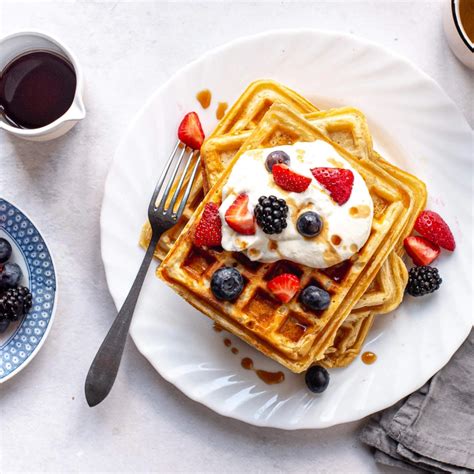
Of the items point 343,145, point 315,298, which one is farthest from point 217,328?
point 343,145

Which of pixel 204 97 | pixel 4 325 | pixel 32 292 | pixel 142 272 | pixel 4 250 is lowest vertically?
pixel 4 325

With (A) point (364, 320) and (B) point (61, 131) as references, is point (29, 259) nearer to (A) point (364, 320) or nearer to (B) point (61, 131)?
(B) point (61, 131)

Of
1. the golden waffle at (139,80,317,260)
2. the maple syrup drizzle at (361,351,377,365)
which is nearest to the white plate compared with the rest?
the maple syrup drizzle at (361,351,377,365)

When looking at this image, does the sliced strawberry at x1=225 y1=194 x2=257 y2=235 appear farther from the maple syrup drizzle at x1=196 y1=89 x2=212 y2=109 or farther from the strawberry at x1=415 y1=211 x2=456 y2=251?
the strawberry at x1=415 y1=211 x2=456 y2=251

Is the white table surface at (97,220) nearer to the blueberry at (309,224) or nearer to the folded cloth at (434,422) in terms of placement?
the folded cloth at (434,422)

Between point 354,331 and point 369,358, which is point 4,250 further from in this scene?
point 369,358
